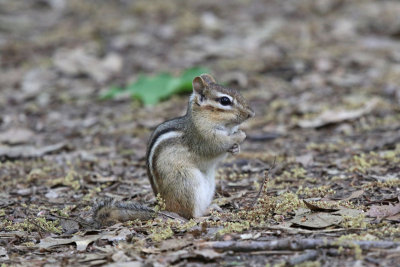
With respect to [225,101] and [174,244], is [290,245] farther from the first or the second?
[225,101]

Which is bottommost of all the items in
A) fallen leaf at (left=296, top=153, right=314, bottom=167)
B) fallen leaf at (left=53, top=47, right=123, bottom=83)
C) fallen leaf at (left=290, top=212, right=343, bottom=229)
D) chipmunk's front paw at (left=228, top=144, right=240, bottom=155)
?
fallen leaf at (left=290, top=212, right=343, bottom=229)

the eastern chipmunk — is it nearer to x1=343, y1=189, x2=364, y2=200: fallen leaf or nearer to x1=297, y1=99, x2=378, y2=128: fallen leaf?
x1=343, y1=189, x2=364, y2=200: fallen leaf

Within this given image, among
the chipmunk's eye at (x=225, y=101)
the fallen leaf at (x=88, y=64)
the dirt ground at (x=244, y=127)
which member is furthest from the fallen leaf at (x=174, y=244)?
the fallen leaf at (x=88, y=64)

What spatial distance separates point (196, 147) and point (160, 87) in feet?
15.2

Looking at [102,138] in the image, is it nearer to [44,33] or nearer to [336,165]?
[336,165]

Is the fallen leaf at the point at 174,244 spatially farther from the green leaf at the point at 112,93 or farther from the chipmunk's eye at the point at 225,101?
the green leaf at the point at 112,93

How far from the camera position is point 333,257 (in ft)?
12.2

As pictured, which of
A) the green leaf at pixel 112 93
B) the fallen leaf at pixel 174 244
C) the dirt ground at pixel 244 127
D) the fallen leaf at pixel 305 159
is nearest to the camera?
the fallen leaf at pixel 174 244

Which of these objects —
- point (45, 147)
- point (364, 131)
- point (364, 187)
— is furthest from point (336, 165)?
point (45, 147)

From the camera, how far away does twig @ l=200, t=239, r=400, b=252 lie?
376cm

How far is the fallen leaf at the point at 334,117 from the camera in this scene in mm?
8086

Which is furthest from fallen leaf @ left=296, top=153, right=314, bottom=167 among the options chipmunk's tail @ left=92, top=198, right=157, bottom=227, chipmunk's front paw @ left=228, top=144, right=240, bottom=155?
chipmunk's tail @ left=92, top=198, right=157, bottom=227

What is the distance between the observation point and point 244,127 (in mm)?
→ 8320

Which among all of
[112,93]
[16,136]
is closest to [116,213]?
[16,136]
